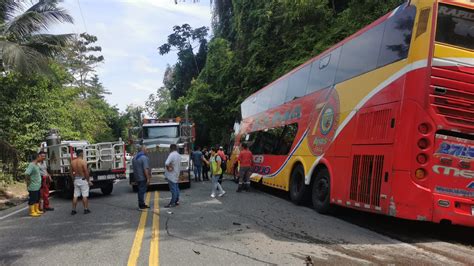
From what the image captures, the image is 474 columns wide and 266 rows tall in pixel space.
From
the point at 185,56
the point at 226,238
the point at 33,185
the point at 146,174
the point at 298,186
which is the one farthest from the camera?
the point at 185,56

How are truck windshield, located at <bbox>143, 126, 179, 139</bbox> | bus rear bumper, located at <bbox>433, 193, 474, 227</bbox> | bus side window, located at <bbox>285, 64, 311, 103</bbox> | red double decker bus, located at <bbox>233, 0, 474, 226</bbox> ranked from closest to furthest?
bus rear bumper, located at <bbox>433, 193, 474, 227</bbox>
red double decker bus, located at <bbox>233, 0, 474, 226</bbox>
bus side window, located at <bbox>285, 64, 311, 103</bbox>
truck windshield, located at <bbox>143, 126, 179, 139</bbox>

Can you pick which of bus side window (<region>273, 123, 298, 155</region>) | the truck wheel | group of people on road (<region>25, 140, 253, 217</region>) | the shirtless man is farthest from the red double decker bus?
the truck wheel

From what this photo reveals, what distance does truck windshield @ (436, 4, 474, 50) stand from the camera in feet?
23.6

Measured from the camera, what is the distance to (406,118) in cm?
730

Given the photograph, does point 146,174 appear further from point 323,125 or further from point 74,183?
point 323,125

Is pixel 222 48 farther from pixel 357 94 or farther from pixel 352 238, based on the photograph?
pixel 352 238

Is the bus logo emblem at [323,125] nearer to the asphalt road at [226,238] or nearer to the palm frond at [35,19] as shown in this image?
the asphalt road at [226,238]

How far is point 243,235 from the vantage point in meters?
7.79

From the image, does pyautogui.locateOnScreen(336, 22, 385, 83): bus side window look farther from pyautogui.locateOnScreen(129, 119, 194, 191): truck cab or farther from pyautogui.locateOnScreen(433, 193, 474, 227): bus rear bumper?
pyautogui.locateOnScreen(129, 119, 194, 191): truck cab

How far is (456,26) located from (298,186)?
635 centimetres

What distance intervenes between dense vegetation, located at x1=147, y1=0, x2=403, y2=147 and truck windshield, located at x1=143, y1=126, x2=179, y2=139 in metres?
6.43

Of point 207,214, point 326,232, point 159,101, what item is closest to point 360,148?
point 326,232

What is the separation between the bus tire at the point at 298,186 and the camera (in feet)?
38.7

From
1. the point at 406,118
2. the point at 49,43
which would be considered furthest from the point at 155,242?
the point at 49,43
